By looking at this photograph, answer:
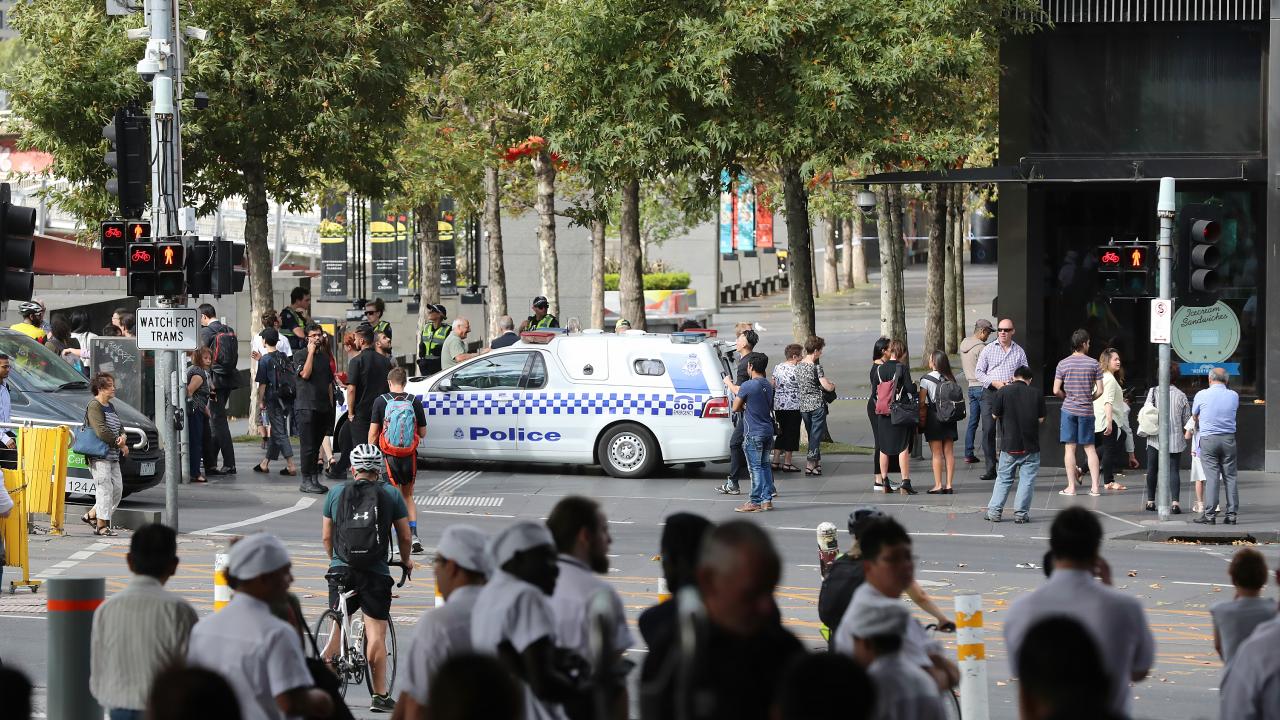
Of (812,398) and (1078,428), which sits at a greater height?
(812,398)

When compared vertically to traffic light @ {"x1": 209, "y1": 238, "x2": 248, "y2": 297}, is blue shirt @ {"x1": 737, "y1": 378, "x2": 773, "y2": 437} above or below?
below

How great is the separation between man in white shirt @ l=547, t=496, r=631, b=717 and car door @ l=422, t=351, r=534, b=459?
46.0ft

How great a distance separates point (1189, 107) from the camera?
2161 cm

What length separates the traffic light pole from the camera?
57.1ft

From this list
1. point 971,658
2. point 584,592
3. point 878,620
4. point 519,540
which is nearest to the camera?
point 878,620

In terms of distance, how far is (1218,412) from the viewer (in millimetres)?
16984

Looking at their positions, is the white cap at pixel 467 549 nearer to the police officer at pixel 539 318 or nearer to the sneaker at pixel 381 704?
the sneaker at pixel 381 704

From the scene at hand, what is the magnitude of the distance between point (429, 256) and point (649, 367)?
56.6 ft

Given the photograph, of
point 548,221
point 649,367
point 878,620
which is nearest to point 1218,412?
point 649,367

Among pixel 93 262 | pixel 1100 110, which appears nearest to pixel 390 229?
pixel 93 262

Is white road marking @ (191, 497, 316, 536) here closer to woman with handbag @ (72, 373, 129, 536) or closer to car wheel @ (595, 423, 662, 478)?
woman with handbag @ (72, 373, 129, 536)

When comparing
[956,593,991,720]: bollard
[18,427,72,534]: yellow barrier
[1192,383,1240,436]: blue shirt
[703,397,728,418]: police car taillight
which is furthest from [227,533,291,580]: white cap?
[703,397,728,418]: police car taillight

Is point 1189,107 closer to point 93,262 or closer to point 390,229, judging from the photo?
point 390,229

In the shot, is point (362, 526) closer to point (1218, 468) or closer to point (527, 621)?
point (527, 621)
